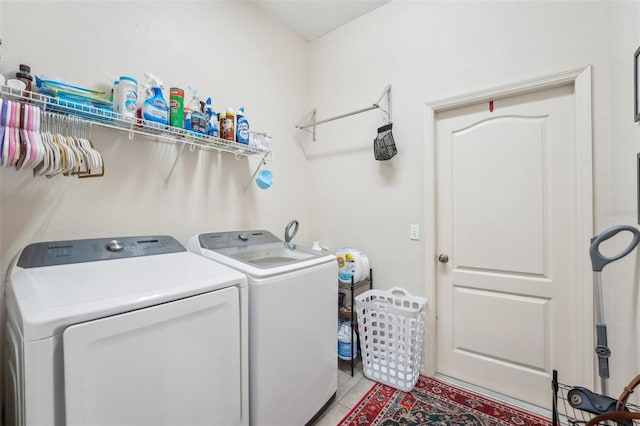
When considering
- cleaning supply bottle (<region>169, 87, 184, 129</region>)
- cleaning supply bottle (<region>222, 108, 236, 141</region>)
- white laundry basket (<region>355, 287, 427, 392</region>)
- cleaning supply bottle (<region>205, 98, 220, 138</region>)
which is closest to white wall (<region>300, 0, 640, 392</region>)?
white laundry basket (<region>355, 287, 427, 392</region>)

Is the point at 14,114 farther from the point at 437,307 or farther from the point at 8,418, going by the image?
the point at 437,307

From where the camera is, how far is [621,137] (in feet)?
4.49

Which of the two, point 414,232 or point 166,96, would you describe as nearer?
point 166,96

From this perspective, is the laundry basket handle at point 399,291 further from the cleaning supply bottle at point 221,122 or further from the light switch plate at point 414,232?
the cleaning supply bottle at point 221,122

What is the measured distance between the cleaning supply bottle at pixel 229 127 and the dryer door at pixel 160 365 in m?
1.07

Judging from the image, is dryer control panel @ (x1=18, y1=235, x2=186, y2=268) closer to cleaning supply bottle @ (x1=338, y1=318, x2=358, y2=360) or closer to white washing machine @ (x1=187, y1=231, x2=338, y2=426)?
white washing machine @ (x1=187, y1=231, x2=338, y2=426)

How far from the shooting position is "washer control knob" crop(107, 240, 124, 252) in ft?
4.31

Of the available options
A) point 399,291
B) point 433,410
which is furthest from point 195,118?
point 433,410

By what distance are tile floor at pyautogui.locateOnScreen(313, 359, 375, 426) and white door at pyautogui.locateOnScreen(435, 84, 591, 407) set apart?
0.62 meters

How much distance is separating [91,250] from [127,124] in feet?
2.08

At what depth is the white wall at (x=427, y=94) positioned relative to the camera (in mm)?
1364

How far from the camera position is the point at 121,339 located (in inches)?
32.5

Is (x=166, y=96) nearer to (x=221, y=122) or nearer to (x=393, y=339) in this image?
(x=221, y=122)

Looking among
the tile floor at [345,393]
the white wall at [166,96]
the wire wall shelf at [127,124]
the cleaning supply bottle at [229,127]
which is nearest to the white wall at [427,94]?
the white wall at [166,96]
